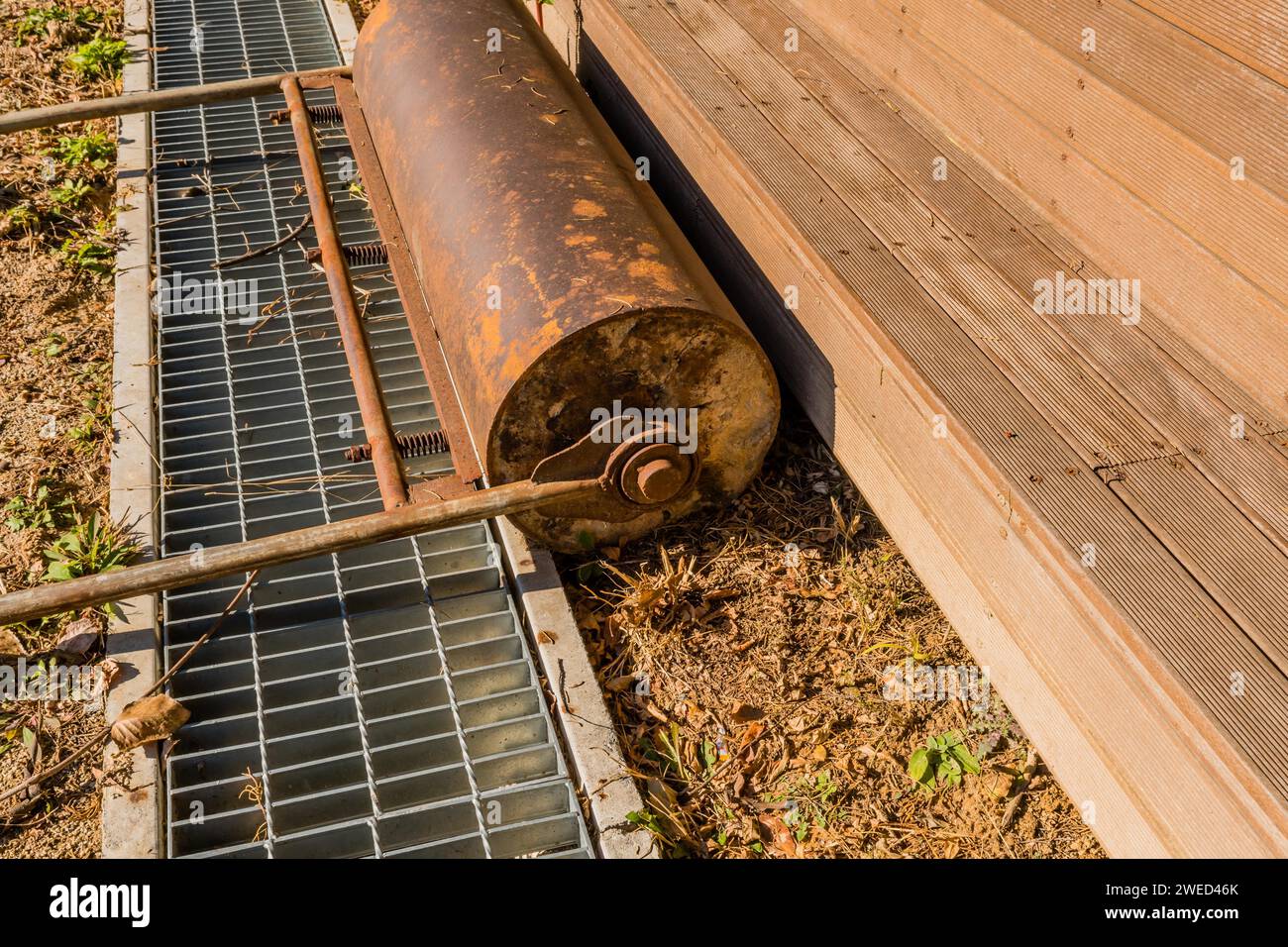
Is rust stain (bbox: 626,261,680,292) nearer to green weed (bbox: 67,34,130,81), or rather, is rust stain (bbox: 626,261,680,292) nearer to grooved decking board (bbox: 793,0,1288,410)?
grooved decking board (bbox: 793,0,1288,410)

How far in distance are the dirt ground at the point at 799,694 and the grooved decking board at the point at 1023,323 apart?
0.87 metres

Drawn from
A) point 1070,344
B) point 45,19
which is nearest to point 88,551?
point 1070,344

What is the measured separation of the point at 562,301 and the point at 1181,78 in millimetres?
1814

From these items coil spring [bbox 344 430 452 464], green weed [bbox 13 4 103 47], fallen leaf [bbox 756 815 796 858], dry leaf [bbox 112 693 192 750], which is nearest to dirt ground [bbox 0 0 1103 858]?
fallen leaf [bbox 756 815 796 858]

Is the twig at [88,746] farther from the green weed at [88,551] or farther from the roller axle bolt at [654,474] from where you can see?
the roller axle bolt at [654,474]

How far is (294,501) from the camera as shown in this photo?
382cm

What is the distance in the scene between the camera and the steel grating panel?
2.92m

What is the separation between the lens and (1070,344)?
301cm

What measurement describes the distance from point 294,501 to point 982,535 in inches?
95.1

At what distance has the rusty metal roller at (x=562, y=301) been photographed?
3.13 metres

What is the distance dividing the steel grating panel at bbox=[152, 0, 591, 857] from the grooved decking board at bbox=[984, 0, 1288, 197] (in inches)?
95.8

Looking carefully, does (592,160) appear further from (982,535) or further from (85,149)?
(85,149)
